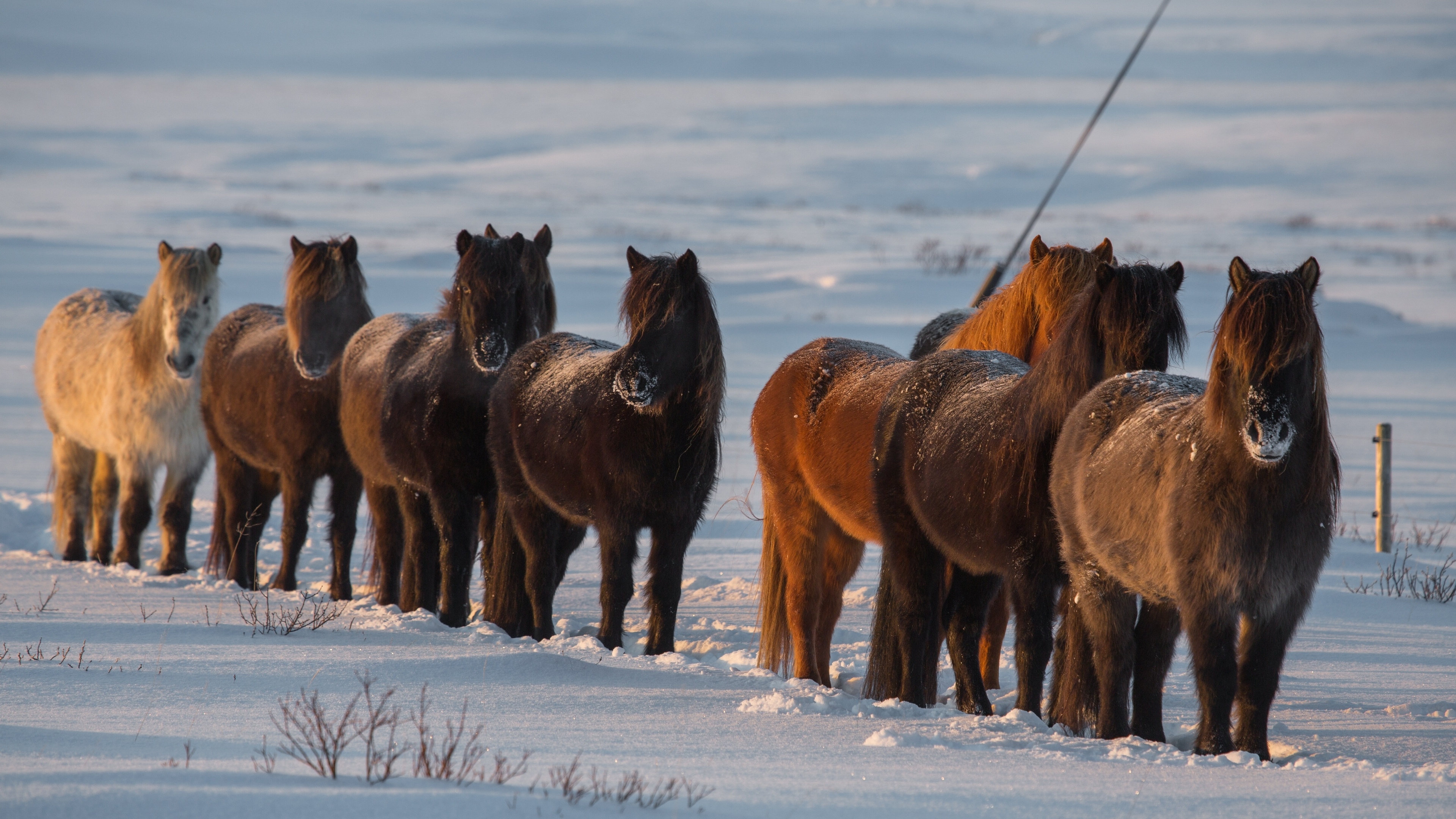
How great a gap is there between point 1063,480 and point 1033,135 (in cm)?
8436

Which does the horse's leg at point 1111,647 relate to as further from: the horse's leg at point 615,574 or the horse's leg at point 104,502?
the horse's leg at point 104,502

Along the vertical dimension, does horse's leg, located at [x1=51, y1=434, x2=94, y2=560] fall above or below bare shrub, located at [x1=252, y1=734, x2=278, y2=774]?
above

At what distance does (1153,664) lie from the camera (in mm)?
4828

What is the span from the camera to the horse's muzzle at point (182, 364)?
8.98 m

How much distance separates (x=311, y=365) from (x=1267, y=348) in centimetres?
596

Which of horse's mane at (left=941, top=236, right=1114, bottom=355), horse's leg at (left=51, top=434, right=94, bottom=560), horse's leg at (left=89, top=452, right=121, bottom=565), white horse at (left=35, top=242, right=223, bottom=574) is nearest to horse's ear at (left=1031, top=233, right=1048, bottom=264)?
horse's mane at (left=941, top=236, right=1114, bottom=355)

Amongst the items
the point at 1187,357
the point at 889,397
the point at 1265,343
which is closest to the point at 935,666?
the point at 889,397

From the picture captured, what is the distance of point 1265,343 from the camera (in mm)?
4094

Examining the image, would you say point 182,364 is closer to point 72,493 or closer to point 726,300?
point 72,493

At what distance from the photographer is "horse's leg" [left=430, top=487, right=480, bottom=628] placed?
709 cm

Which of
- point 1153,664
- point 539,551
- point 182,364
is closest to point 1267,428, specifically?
point 1153,664

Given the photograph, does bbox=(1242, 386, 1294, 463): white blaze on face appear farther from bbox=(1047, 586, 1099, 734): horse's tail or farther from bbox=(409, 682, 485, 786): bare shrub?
bbox=(409, 682, 485, 786): bare shrub

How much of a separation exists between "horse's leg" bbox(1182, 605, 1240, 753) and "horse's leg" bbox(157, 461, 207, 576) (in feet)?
23.4

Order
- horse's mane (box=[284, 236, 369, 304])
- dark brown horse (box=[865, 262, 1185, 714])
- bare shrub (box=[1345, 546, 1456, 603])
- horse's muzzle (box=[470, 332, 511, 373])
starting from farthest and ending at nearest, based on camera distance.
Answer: horse's mane (box=[284, 236, 369, 304])
bare shrub (box=[1345, 546, 1456, 603])
horse's muzzle (box=[470, 332, 511, 373])
dark brown horse (box=[865, 262, 1185, 714])
